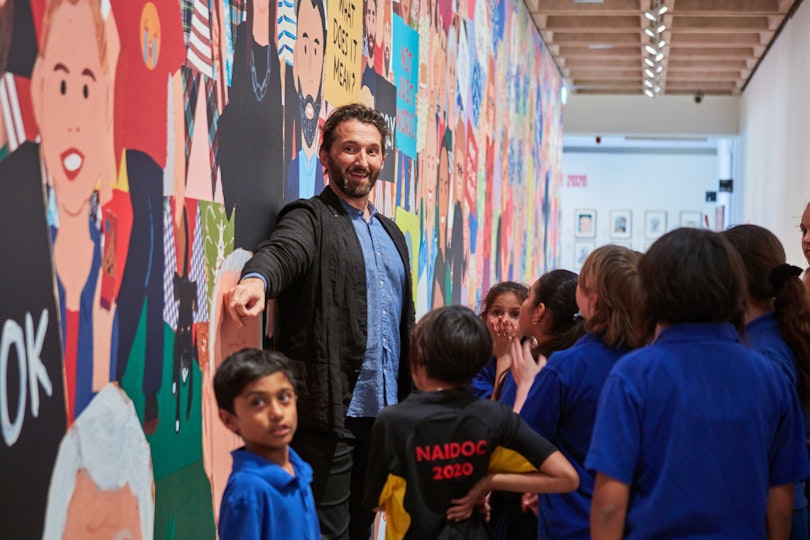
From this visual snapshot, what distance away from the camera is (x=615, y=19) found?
10875 mm

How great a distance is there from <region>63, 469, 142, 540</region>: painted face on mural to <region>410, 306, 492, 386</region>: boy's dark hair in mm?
701

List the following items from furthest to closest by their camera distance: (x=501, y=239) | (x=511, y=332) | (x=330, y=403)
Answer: (x=501, y=239) < (x=511, y=332) < (x=330, y=403)

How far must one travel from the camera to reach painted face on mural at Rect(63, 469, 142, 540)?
2066 millimetres

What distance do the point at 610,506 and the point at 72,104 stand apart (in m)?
1.30

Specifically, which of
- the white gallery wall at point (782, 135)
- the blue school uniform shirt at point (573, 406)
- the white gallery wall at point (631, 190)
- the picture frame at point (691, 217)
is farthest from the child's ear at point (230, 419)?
the picture frame at point (691, 217)

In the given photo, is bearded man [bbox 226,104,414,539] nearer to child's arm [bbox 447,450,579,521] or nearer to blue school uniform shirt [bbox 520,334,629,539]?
blue school uniform shirt [bbox 520,334,629,539]

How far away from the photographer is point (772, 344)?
2.71m

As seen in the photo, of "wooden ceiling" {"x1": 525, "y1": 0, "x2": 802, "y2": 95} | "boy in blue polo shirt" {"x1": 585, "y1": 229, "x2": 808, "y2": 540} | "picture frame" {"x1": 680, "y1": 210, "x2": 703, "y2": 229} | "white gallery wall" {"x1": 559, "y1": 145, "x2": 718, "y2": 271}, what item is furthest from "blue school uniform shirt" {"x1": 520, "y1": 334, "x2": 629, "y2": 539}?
"picture frame" {"x1": 680, "y1": 210, "x2": 703, "y2": 229}

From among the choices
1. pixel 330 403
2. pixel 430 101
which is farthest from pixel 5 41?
pixel 430 101

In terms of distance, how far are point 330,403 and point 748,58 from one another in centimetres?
1078

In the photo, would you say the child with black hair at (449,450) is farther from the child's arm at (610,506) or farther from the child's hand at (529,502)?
the child's hand at (529,502)

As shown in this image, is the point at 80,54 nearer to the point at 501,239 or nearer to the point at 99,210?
the point at 99,210

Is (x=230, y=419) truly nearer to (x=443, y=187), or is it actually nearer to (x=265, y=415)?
(x=265, y=415)

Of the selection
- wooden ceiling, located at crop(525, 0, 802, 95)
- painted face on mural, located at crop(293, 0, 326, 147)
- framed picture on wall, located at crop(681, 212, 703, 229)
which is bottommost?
framed picture on wall, located at crop(681, 212, 703, 229)
